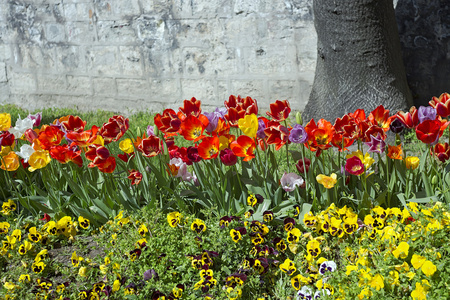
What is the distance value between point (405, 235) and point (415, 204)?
0.88 feet

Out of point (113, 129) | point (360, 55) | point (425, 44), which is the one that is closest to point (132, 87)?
point (360, 55)

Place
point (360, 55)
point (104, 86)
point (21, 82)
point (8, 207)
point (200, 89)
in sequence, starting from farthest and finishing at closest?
point (21, 82), point (104, 86), point (200, 89), point (360, 55), point (8, 207)

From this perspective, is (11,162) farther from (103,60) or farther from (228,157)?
(103,60)

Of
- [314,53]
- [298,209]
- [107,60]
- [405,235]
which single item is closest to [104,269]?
[298,209]

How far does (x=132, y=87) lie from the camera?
273 inches

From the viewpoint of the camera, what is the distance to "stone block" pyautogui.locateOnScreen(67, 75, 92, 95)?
7.31 meters

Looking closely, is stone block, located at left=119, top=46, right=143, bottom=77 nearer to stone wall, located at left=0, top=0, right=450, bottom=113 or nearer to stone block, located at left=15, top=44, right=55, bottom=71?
stone wall, located at left=0, top=0, right=450, bottom=113

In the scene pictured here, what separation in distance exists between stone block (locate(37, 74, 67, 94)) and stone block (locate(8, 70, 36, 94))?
145mm

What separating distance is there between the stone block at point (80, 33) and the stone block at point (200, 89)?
1.49 meters

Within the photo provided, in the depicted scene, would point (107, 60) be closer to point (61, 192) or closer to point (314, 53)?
point (314, 53)

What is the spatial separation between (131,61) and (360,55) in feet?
10.8

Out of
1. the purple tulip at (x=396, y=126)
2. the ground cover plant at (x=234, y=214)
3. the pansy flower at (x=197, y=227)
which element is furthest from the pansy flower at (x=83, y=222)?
the purple tulip at (x=396, y=126)

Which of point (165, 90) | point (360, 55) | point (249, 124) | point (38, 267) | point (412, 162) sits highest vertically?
point (360, 55)

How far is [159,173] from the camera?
2.81 meters
